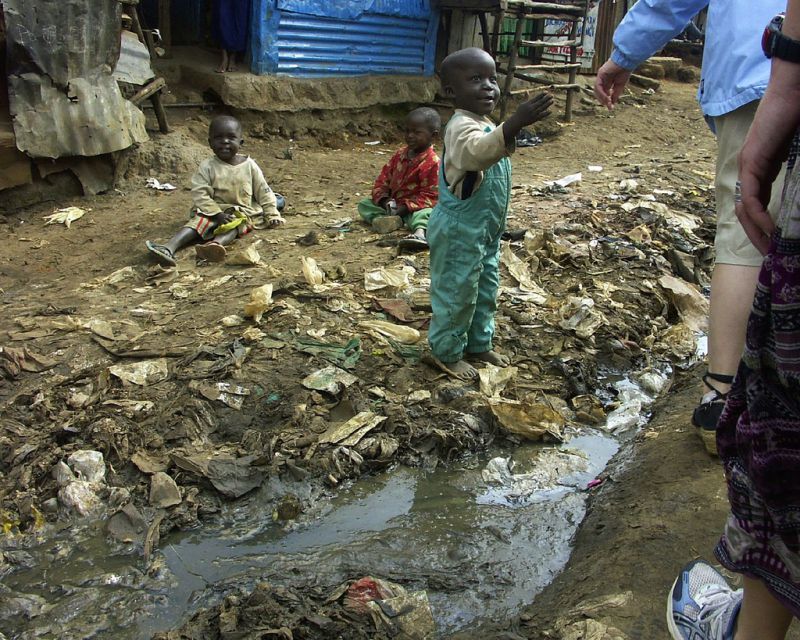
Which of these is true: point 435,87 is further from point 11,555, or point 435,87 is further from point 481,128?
point 11,555

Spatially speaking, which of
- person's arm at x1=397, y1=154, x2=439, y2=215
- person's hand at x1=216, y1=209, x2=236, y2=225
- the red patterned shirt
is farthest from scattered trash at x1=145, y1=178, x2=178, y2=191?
person's arm at x1=397, y1=154, x2=439, y2=215

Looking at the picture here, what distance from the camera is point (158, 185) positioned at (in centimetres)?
639

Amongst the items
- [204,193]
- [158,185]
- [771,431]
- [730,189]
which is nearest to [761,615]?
[771,431]

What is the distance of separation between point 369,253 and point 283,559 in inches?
107

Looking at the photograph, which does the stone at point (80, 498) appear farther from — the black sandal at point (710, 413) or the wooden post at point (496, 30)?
the wooden post at point (496, 30)

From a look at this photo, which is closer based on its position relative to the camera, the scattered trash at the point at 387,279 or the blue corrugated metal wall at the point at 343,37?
the scattered trash at the point at 387,279

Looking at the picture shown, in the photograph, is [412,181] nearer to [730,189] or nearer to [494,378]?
[494,378]

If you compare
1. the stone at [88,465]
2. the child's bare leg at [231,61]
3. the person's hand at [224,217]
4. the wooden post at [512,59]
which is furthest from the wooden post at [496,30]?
the stone at [88,465]

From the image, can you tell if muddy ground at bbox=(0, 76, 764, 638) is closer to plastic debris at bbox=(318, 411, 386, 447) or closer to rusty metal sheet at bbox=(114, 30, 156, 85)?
plastic debris at bbox=(318, 411, 386, 447)

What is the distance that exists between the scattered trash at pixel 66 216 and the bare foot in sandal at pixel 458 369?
362 centimetres

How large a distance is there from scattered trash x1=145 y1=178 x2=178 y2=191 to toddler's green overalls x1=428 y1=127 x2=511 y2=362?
13.3 feet

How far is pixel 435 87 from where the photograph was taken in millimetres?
9562

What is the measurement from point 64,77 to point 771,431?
19.3ft

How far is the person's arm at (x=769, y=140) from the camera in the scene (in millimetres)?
1092
